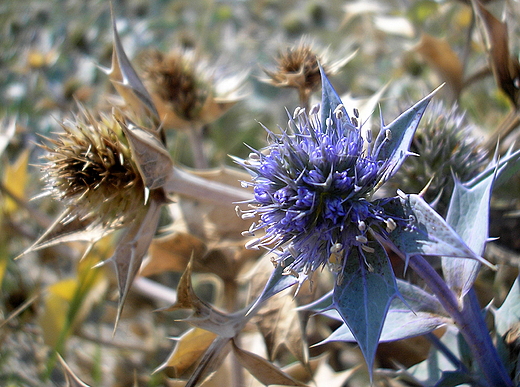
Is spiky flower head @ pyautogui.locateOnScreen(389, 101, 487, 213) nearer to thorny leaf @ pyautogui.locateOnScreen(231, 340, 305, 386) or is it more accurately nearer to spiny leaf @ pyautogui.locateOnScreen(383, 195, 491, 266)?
spiny leaf @ pyautogui.locateOnScreen(383, 195, 491, 266)

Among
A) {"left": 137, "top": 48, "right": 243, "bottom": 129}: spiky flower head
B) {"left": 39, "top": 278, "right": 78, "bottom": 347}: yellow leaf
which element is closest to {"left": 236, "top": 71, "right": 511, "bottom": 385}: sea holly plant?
{"left": 137, "top": 48, "right": 243, "bottom": 129}: spiky flower head

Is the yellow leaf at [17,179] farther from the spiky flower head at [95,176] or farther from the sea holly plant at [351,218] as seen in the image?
the sea holly plant at [351,218]

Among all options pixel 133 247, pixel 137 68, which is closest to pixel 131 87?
pixel 133 247

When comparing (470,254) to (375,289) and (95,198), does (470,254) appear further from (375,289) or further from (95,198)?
(95,198)

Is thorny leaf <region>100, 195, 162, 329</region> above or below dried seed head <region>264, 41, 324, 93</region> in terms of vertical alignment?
below

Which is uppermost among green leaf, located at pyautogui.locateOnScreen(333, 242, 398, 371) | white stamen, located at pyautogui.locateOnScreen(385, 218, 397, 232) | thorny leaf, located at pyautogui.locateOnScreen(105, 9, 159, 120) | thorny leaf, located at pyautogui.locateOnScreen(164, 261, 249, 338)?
white stamen, located at pyautogui.locateOnScreen(385, 218, 397, 232)

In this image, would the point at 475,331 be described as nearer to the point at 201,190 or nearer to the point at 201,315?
the point at 201,315

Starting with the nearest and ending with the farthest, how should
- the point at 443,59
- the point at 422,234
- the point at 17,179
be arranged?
1. the point at 422,234
2. the point at 443,59
3. the point at 17,179
